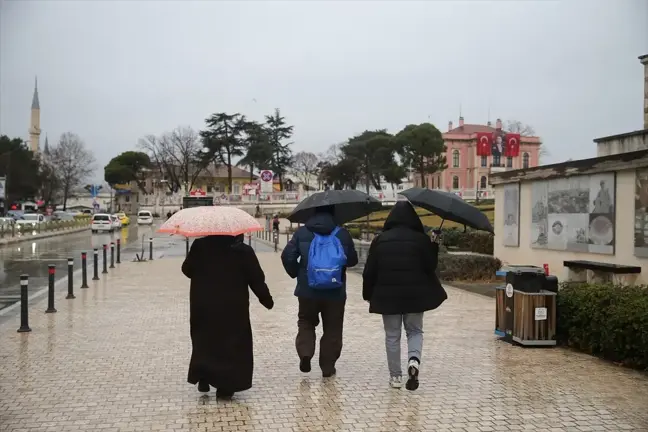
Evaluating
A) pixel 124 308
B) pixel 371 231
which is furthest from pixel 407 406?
pixel 371 231

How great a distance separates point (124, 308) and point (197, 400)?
258 inches

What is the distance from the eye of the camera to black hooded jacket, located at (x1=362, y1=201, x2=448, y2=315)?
238 inches

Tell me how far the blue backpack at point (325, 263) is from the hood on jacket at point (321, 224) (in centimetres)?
8

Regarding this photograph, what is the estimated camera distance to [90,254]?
26891 mm

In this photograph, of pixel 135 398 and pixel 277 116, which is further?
pixel 277 116

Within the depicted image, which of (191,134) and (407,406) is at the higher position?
(191,134)

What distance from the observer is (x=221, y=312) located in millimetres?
5852

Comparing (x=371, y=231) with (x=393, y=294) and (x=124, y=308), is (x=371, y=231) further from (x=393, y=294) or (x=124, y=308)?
(x=393, y=294)

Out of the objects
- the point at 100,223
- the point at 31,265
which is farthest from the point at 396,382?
the point at 100,223

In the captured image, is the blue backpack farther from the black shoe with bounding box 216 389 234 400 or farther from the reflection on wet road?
the reflection on wet road

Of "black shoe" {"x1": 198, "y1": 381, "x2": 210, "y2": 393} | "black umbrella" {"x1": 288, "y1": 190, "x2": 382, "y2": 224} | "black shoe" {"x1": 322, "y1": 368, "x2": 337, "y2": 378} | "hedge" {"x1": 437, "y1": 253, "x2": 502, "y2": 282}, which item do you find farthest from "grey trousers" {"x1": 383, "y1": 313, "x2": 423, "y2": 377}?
"hedge" {"x1": 437, "y1": 253, "x2": 502, "y2": 282}

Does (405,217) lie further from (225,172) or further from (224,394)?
(225,172)

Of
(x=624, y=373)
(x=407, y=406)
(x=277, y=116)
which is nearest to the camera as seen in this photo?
(x=407, y=406)

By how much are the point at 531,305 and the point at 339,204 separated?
2.99 metres
